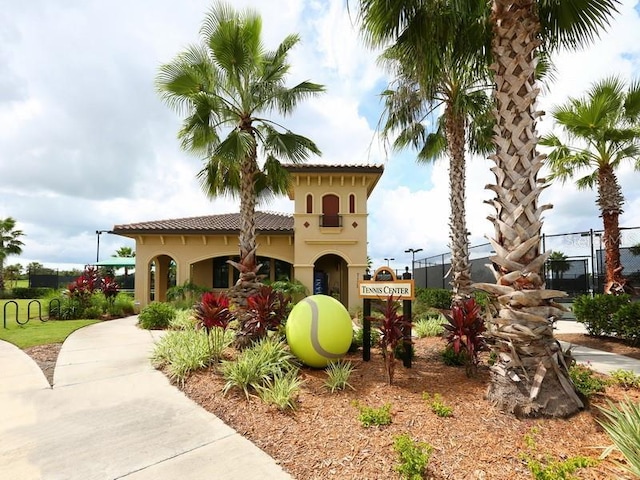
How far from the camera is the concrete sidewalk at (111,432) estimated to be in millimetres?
3605

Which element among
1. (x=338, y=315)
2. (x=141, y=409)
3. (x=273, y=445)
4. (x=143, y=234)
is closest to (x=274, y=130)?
(x=338, y=315)

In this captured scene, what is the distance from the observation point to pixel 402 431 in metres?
4.15

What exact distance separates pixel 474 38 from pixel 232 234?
1433cm

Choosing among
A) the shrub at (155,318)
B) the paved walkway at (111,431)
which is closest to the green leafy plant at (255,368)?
the paved walkway at (111,431)

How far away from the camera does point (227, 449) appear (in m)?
3.98

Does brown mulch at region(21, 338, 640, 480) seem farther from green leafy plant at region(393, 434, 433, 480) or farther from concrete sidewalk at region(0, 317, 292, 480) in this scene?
concrete sidewalk at region(0, 317, 292, 480)

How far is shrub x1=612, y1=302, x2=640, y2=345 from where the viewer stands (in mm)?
9164

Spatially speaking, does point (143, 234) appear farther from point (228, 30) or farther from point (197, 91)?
point (228, 30)

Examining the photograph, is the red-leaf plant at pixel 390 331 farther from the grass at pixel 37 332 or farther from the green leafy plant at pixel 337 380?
the grass at pixel 37 332

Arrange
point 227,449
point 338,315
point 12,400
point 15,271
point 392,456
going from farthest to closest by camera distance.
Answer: point 15,271
point 338,315
point 12,400
point 227,449
point 392,456

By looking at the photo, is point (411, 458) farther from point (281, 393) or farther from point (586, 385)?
point (586, 385)

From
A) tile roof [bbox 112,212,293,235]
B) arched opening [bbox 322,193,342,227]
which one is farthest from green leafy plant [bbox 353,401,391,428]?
tile roof [bbox 112,212,293,235]

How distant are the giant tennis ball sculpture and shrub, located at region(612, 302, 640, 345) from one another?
7955mm

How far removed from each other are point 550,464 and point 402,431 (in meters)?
1.45
